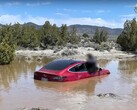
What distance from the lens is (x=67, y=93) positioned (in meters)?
14.6

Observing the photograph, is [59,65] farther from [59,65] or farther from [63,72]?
[63,72]

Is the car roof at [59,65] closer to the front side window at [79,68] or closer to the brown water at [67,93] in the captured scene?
the front side window at [79,68]

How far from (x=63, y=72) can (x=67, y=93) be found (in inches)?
110

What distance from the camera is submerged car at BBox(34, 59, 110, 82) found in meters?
17.1

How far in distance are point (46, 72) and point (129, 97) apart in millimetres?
4884

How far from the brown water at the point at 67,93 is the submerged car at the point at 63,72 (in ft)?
1.03

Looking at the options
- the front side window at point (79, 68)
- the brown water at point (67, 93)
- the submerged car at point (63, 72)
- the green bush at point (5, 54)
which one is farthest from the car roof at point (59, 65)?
the green bush at point (5, 54)

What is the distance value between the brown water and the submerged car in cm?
31

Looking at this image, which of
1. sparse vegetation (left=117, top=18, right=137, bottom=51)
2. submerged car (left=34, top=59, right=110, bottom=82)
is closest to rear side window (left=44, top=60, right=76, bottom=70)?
submerged car (left=34, top=59, right=110, bottom=82)

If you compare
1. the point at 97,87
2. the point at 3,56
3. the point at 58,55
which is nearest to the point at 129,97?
the point at 97,87

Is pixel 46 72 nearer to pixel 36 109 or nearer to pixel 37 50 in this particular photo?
pixel 36 109

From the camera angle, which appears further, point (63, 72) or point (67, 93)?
point (63, 72)

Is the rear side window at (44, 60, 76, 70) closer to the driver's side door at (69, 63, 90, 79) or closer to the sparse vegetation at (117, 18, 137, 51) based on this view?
the driver's side door at (69, 63, 90, 79)

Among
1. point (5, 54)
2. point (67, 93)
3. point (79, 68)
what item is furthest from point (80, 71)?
point (5, 54)
